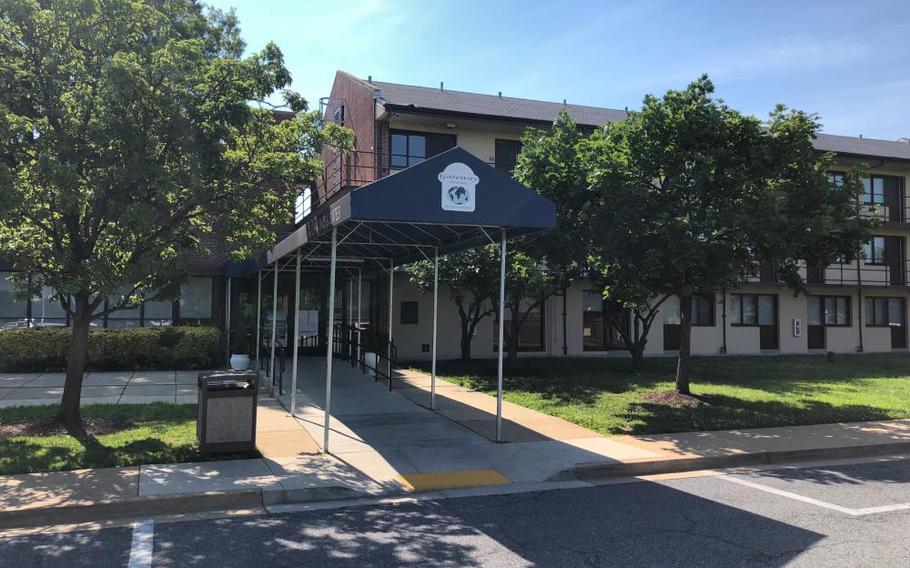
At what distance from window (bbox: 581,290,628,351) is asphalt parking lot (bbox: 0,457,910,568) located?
52.0 ft

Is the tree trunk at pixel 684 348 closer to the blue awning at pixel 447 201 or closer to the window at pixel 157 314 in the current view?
the blue awning at pixel 447 201

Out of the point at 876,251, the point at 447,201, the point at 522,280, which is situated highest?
the point at 876,251

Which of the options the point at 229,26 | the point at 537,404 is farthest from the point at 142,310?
the point at 537,404

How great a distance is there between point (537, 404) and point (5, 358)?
1205 centimetres

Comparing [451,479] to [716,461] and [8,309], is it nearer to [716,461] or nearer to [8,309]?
[716,461]

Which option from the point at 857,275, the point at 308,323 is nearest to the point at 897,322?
the point at 857,275

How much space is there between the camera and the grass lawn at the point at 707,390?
34.3ft

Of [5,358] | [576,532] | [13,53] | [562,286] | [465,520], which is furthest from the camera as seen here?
[562,286]

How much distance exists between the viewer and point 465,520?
18.6ft

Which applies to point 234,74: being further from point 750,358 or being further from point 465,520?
point 750,358

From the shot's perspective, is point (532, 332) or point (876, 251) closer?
point (532, 332)

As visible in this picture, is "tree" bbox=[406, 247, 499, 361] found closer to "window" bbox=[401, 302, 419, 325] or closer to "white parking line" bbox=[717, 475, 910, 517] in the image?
"window" bbox=[401, 302, 419, 325]

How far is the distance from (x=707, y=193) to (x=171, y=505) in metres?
9.36

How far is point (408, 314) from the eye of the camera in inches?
791
